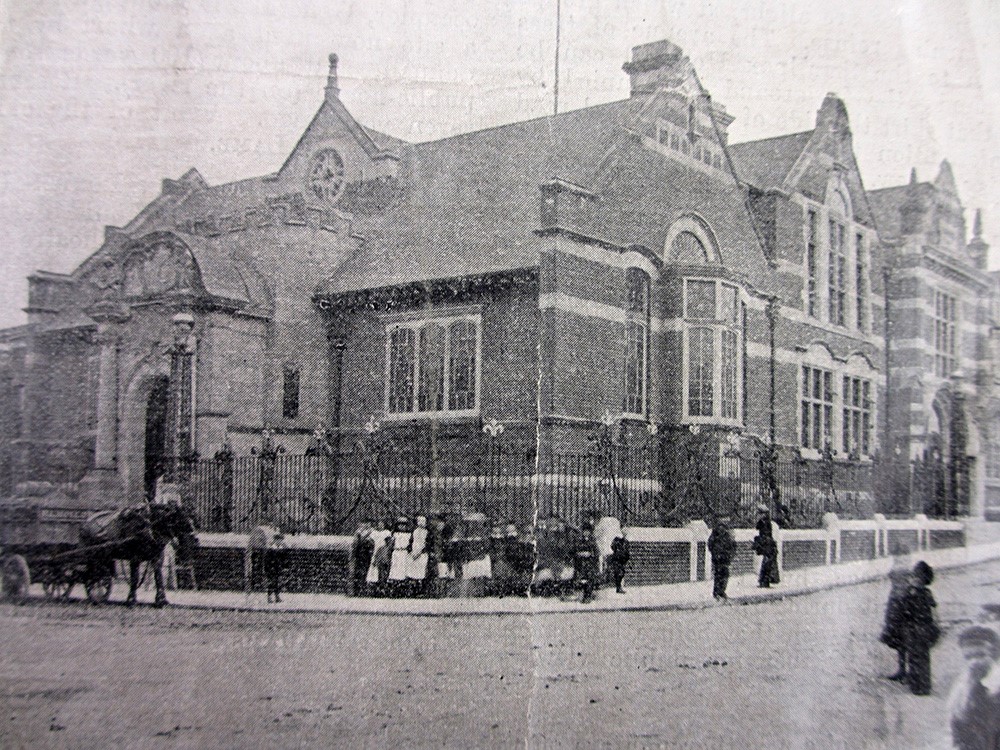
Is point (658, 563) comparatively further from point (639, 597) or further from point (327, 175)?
point (327, 175)

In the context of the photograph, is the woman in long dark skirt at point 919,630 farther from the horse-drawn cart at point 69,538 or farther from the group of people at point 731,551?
the horse-drawn cart at point 69,538

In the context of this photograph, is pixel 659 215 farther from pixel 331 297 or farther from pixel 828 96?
pixel 331 297

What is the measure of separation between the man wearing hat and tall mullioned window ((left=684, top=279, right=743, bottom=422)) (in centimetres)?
237

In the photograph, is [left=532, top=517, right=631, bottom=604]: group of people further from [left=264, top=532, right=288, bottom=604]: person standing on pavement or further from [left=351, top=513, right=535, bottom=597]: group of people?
[left=264, top=532, right=288, bottom=604]: person standing on pavement

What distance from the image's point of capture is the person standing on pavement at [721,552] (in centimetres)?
711

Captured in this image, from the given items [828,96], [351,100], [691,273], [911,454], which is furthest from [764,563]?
[351,100]

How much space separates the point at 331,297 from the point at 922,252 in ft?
16.0

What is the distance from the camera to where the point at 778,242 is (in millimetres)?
7891

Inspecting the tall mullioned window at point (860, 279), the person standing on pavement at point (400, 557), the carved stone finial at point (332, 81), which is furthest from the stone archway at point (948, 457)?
the carved stone finial at point (332, 81)

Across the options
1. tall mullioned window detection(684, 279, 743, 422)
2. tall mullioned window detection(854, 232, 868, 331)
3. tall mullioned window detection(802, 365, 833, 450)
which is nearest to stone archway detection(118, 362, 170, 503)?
tall mullioned window detection(684, 279, 743, 422)

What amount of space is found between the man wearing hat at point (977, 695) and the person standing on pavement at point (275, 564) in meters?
4.84

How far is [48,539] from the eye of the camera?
22.1 feet

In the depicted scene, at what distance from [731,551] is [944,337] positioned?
8.52ft

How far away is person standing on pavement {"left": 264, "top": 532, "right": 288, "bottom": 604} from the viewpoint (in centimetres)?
703
